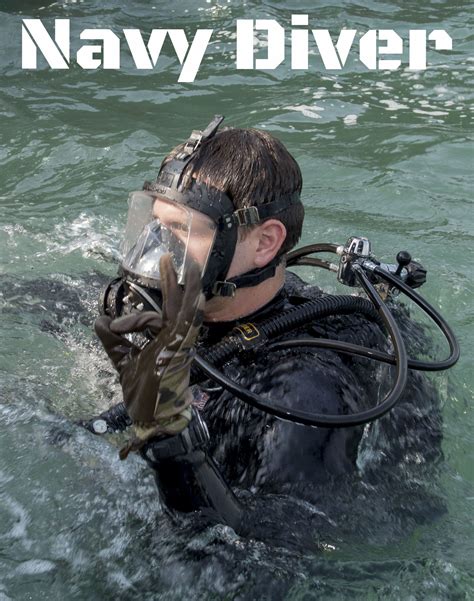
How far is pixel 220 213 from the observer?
280cm

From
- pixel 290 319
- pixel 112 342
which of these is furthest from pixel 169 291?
pixel 290 319

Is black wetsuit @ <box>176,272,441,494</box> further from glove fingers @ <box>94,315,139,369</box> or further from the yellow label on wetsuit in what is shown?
glove fingers @ <box>94,315,139,369</box>

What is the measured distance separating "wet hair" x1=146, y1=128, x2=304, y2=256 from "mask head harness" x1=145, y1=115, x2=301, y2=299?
0.02 meters

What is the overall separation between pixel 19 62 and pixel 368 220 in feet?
17.3

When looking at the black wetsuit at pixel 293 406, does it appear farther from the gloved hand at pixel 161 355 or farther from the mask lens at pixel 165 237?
the gloved hand at pixel 161 355

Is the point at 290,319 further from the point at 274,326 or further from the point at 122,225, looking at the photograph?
the point at 122,225

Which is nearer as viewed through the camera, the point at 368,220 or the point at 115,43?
the point at 368,220

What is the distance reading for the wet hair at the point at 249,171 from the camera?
2855mm

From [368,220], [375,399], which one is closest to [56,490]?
[375,399]

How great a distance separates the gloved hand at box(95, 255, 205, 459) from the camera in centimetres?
197

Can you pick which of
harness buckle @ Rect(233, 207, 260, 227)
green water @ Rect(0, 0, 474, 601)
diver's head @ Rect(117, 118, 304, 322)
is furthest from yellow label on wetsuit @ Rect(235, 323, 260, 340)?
green water @ Rect(0, 0, 474, 601)

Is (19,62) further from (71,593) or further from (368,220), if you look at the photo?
(71,593)

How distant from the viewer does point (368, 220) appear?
6.05 m

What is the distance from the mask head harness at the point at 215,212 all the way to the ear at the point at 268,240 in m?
0.04
